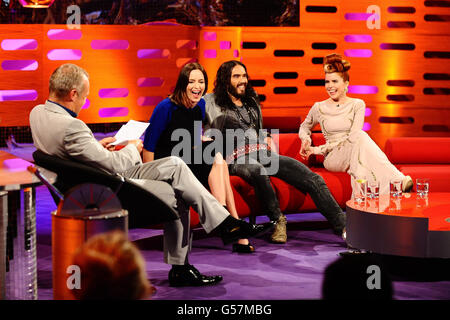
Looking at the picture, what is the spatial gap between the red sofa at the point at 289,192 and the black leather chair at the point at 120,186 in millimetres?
1008

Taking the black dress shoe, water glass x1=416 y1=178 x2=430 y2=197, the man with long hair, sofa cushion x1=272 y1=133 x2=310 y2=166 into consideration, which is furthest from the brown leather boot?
the black dress shoe

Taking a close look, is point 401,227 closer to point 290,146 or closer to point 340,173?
point 340,173

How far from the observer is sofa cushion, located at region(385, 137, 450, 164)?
17.9 ft

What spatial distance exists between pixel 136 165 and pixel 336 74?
2027 mm

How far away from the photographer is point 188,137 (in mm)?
4324

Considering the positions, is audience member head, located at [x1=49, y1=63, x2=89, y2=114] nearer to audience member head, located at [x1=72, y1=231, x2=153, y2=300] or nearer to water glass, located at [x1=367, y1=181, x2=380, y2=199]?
water glass, located at [x1=367, y1=181, x2=380, y2=199]

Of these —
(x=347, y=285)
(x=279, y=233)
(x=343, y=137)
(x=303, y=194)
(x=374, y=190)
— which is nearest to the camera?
(x=347, y=285)

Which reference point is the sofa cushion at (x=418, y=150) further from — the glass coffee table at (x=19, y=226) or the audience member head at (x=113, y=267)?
the audience member head at (x=113, y=267)

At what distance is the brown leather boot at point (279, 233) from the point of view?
471 centimetres

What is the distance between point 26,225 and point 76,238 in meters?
0.37

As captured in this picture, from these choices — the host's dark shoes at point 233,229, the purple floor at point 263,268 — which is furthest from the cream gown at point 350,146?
the host's dark shoes at point 233,229

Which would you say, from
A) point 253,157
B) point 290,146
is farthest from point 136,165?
point 290,146

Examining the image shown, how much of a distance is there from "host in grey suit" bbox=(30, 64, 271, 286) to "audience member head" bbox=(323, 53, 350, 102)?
1579mm

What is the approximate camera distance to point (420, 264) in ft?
13.8
